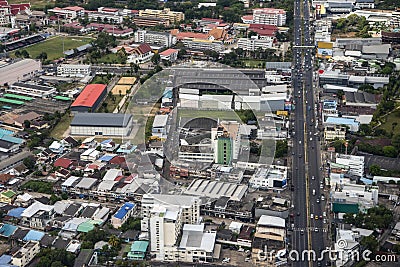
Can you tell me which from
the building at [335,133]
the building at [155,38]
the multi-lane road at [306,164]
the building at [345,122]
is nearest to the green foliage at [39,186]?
the multi-lane road at [306,164]

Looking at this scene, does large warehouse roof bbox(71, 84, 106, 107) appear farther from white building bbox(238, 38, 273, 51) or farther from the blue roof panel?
white building bbox(238, 38, 273, 51)

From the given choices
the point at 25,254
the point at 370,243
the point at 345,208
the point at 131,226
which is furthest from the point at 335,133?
the point at 25,254

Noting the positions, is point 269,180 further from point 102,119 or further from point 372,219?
point 102,119

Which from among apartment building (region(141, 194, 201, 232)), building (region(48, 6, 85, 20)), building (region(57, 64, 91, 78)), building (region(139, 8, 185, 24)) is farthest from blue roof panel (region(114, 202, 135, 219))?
building (region(48, 6, 85, 20))

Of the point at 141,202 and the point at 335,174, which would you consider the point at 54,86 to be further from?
the point at 335,174

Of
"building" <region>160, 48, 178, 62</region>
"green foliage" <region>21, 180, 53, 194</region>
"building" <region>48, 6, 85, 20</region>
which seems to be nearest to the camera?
"green foliage" <region>21, 180, 53, 194</region>

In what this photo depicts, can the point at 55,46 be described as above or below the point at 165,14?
below
